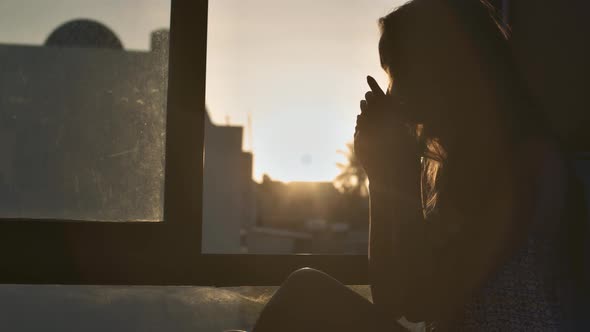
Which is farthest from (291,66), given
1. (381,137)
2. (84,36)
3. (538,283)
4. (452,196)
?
(538,283)

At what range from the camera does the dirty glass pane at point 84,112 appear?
1.65 metres

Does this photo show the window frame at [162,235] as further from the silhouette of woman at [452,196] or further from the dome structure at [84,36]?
the silhouette of woman at [452,196]

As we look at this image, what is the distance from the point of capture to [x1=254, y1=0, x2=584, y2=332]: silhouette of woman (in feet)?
3.51

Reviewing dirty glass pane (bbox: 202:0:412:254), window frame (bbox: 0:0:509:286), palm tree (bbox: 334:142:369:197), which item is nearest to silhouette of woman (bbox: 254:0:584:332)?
dirty glass pane (bbox: 202:0:412:254)

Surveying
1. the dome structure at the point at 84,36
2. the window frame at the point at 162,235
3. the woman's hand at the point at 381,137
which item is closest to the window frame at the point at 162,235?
the window frame at the point at 162,235

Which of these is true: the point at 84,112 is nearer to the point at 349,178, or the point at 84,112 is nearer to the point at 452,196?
the point at 452,196

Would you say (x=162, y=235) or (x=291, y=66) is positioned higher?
(x=291, y=66)

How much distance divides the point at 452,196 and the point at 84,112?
105 cm

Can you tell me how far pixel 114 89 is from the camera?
5.52ft

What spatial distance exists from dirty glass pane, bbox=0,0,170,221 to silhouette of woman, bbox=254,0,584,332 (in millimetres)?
641

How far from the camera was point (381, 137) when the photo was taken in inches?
52.9

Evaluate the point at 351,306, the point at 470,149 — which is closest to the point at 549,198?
the point at 470,149

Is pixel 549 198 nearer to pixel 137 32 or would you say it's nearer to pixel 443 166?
pixel 443 166

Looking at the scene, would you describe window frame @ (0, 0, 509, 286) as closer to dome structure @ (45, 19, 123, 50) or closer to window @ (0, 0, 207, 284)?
window @ (0, 0, 207, 284)
